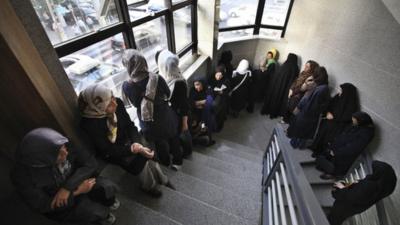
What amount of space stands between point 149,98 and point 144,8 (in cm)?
125

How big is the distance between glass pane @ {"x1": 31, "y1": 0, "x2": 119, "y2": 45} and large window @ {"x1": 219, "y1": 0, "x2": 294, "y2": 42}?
2604 mm

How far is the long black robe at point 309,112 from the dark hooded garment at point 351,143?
1.51 feet

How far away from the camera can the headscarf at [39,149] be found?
2.96ft

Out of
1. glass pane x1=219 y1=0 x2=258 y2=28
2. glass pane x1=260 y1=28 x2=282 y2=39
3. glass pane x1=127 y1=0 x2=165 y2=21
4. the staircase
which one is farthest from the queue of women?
glass pane x1=219 y1=0 x2=258 y2=28

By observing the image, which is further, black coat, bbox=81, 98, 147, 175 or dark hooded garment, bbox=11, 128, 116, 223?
black coat, bbox=81, 98, 147, 175

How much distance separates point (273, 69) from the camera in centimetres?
373

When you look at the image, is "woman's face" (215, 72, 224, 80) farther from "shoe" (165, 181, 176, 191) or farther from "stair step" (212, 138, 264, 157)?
"shoe" (165, 181, 176, 191)

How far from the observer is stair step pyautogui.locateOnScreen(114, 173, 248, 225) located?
1.49 metres

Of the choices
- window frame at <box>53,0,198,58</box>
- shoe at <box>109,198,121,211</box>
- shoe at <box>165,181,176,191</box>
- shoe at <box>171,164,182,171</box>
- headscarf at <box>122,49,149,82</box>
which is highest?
window frame at <box>53,0,198,58</box>

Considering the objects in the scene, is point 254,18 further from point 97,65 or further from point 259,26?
point 97,65

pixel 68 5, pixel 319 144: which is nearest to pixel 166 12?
pixel 68 5

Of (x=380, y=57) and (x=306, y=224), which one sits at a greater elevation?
(x=380, y=57)

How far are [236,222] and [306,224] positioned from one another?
0.71m

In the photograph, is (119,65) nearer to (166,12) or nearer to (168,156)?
(166,12)
